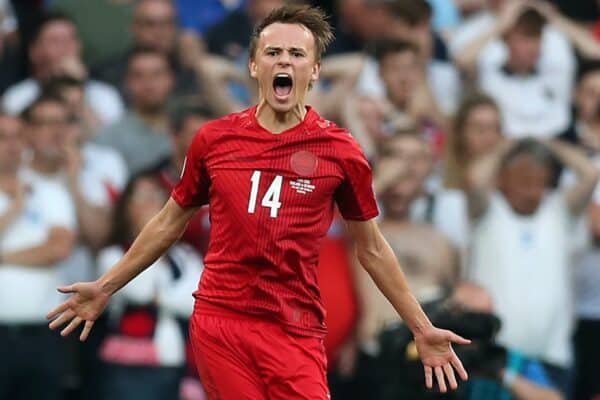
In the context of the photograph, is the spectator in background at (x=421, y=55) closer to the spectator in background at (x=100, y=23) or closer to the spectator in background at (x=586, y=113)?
the spectator in background at (x=586, y=113)

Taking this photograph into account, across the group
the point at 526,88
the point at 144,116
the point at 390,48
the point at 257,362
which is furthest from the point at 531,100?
the point at 257,362

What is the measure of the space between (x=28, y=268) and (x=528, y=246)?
138 inches

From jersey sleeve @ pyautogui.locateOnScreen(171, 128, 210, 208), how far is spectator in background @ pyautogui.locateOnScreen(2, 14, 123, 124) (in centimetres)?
473

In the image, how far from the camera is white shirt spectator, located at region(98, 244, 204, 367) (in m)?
10.1

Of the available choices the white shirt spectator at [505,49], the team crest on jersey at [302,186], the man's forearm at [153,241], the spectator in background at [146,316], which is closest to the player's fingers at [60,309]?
the man's forearm at [153,241]

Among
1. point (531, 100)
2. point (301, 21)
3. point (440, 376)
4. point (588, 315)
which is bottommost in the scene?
point (588, 315)

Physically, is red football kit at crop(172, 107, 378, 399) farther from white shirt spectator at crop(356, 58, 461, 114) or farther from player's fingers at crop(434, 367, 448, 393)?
white shirt spectator at crop(356, 58, 461, 114)

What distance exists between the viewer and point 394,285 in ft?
19.9

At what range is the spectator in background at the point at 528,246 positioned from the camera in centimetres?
1048

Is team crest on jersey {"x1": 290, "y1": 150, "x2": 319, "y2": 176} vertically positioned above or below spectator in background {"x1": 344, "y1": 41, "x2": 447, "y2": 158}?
above

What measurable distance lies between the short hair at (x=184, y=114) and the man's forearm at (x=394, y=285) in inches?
187

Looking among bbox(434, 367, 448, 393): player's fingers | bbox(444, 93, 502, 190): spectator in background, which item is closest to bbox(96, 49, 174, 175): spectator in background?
bbox(444, 93, 502, 190): spectator in background

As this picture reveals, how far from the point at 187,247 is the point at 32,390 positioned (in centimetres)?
144

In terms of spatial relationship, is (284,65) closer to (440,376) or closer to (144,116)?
(440,376)
